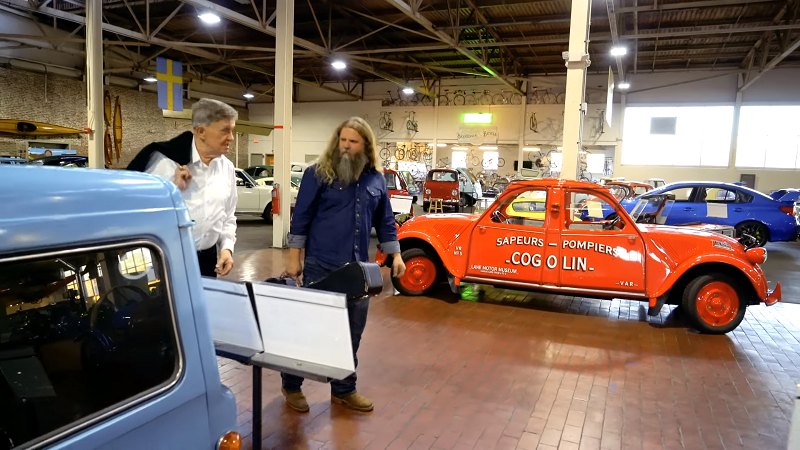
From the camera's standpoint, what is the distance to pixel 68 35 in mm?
15406

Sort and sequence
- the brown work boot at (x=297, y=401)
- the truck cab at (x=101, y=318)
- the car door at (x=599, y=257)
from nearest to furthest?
the truck cab at (x=101, y=318) → the brown work boot at (x=297, y=401) → the car door at (x=599, y=257)

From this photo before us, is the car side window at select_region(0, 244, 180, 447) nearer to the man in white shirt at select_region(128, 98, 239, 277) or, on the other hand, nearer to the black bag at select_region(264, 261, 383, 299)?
the black bag at select_region(264, 261, 383, 299)

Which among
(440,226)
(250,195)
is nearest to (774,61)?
(440,226)

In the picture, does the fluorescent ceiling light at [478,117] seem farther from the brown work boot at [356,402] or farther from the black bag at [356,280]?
the black bag at [356,280]

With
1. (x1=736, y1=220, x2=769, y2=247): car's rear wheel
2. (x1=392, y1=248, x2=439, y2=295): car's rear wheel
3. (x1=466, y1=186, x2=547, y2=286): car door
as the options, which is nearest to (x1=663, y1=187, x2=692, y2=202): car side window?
(x1=736, y1=220, x2=769, y2=247): car's rear wheel

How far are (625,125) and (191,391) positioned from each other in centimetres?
2203

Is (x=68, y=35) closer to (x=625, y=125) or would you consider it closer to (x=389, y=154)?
(x=389, y=154)

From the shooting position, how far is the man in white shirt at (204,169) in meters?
2.58

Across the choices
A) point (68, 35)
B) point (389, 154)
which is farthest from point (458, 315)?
point (389, 154)

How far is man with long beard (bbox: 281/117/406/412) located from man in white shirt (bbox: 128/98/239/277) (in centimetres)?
44

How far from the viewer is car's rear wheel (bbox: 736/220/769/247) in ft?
36.2

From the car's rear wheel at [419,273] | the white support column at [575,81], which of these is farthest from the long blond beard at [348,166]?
the white support column at [575,81]

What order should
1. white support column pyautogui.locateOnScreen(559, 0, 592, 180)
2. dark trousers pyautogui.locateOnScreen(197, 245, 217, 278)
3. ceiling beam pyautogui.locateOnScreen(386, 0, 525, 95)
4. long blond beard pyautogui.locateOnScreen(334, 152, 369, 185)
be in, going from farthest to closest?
ceiling beam pyautogui.locateOnScreen(386, 0, 525, 95) < white support column pyautogui.locateOnScreen(559, 0, 592, 180) < long blond beard pyautogui.locateOnScreen(334, 152, 369, 185) < dark trousers pyautogui.locateOnScreen(197, 245, 217, 278)

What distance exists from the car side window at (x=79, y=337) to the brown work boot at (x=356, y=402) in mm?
2190
